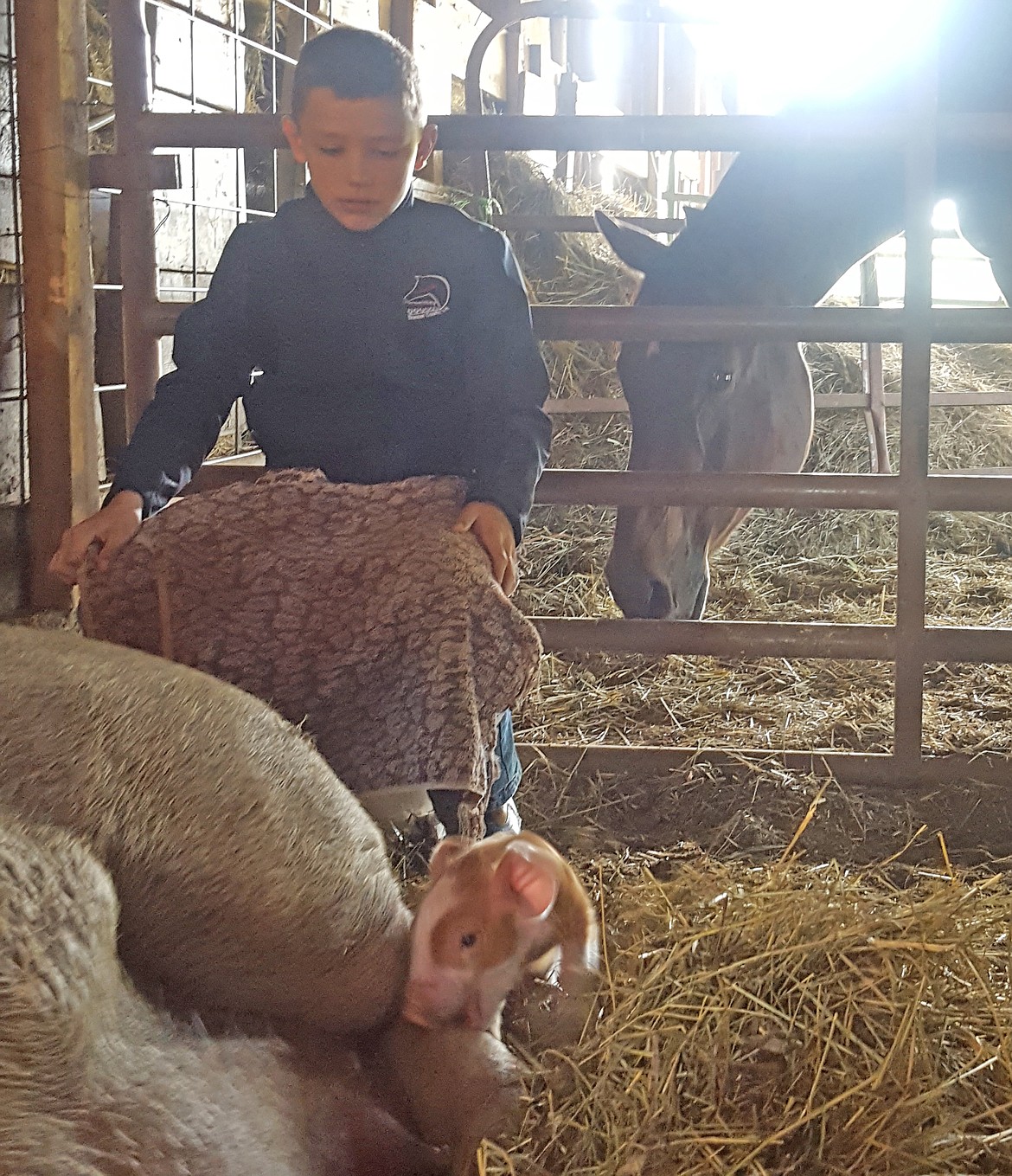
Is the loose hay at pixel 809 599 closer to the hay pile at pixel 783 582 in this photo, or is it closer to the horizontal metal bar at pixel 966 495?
the hay pile at pixel 783 582

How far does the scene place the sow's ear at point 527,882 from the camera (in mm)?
1388

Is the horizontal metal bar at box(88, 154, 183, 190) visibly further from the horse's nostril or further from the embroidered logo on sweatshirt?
the horse's nostril

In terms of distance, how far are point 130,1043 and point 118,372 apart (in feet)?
8.47

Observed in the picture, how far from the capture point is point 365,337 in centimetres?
216

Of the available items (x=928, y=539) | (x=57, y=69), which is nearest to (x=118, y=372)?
(x=57, y=69)

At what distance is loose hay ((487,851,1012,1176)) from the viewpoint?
1.32 m

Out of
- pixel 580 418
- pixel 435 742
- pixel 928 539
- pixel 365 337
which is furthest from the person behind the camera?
pixel 580 418

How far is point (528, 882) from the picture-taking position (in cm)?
139

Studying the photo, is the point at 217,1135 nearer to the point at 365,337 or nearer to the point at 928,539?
the point at 365,337

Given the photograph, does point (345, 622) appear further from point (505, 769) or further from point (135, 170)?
point (135, 170)

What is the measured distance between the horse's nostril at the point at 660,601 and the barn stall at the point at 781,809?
0.61ft

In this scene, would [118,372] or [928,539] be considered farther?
[928,539]

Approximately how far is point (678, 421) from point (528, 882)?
1.82m

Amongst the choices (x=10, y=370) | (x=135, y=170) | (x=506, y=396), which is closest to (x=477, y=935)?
(x=506, y=396)
